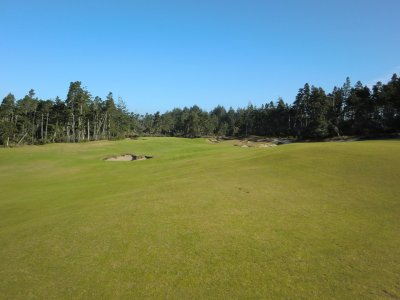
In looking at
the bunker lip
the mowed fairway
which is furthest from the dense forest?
the mowed fairway

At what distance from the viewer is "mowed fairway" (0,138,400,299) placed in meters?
10.9

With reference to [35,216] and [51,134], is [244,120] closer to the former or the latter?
[51,134]

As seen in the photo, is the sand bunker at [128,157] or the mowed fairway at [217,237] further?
the sand bunker at [128,157]

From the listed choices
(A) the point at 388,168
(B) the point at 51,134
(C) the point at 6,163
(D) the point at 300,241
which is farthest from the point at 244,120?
(D) the point at 300,241

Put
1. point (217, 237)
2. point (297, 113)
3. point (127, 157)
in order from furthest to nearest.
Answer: point (297, 113) → point (127, 157) → point (217, 237)

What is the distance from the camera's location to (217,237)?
567 inches

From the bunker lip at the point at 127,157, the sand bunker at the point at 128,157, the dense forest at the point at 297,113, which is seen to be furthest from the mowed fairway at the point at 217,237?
the dense forest at the point at 297,113

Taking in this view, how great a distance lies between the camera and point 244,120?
624 ft

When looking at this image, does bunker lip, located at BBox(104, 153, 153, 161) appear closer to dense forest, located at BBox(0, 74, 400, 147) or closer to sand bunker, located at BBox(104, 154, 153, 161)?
sand bunker, located at BBox(104, 154, 153, 161)

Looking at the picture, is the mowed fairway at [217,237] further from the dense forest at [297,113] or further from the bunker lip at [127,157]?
the dense forest at [297,113]

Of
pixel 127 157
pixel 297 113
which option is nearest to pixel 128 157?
pixel 127 157

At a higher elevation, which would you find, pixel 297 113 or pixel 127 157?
pixel 297 113

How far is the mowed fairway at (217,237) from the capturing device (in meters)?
10.9

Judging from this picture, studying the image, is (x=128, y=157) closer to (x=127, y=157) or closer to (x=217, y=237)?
(x=127, y=157)
